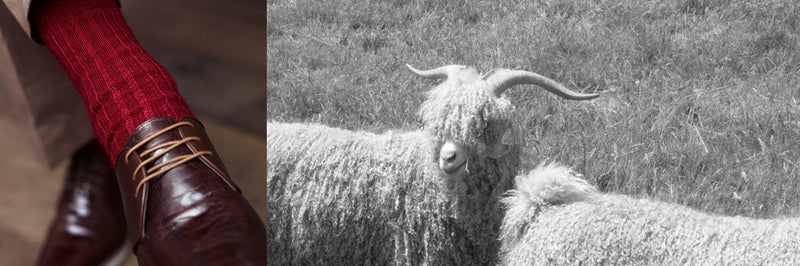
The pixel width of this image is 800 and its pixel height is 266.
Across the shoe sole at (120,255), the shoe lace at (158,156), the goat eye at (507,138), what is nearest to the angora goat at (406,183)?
the goat eye at (507,138)

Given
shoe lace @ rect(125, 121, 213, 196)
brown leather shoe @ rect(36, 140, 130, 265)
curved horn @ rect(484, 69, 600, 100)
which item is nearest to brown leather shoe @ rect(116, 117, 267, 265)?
shoe lace @ rect(125, 121, 213, 196)

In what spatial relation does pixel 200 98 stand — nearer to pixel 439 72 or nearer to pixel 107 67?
pixel 107 67

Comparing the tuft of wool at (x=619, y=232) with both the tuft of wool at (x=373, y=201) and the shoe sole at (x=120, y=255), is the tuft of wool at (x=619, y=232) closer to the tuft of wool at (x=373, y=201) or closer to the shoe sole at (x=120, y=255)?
the tuft of wool at (x=373, y=201)

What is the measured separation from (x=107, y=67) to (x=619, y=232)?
2.79 ft

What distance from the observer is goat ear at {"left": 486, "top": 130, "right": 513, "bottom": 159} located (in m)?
1.19

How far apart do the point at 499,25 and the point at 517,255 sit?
0.40 meters

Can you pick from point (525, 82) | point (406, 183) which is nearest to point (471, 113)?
point (525, 82)

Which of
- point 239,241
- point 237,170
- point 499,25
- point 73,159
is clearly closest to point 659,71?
point 499,25

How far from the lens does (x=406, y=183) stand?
1324mm

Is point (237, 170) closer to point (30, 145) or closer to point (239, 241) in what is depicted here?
point (30, 145)

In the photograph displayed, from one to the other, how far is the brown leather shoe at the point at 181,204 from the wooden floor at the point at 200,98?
0.35 meters

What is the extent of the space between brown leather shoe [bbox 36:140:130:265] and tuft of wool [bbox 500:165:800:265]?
68 cm

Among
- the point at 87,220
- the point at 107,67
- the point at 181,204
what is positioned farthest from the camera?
the point at 87,220

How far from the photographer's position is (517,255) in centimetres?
122
